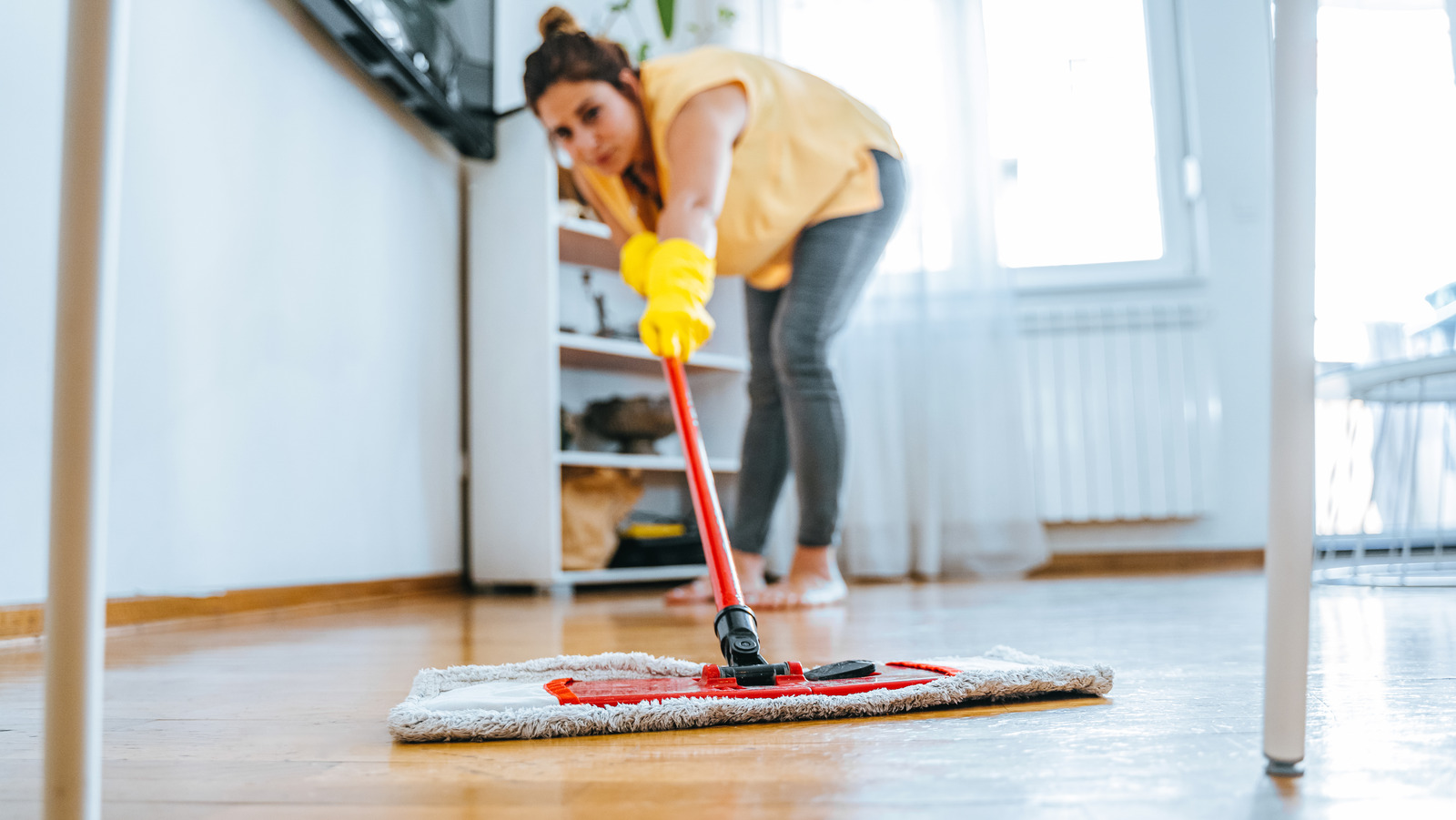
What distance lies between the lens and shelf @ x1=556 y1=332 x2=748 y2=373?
2.24m

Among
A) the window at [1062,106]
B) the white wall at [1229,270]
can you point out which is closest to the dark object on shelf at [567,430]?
the window at [1062,106]

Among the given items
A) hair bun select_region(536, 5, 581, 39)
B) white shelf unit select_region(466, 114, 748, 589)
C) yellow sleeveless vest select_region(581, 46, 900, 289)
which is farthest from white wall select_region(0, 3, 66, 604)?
white shelf unit select_region(466, 114, 748, 589)

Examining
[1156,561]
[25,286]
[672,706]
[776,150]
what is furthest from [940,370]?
[672,706]

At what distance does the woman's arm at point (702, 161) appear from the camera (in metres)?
1.22

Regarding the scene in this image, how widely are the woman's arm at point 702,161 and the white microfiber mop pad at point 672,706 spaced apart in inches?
27.6

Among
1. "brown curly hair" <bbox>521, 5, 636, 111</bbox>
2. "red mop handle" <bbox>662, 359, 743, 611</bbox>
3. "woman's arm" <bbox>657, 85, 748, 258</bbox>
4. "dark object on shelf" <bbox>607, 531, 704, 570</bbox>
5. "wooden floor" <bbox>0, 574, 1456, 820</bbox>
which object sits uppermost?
"brown curly hair" <bbox>521, 5, 636, 111</bbox>

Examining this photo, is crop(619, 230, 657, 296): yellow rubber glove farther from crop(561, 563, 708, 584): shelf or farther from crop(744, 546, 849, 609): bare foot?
crop(561, 563, 708, 584): shelf

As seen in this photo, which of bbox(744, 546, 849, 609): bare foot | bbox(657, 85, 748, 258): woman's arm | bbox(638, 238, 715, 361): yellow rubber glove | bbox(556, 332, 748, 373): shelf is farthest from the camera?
bbox(556, 332, 748, 373): shelf

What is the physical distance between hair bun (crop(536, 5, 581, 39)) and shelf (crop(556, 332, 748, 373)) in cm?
75

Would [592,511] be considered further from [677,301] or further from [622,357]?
[677,301]

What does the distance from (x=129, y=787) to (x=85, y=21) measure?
33 centimetres

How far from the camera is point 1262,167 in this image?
2.62 meters

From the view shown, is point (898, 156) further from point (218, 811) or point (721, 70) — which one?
point (218, 811)

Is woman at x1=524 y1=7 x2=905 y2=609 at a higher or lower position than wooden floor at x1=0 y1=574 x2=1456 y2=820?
higher
